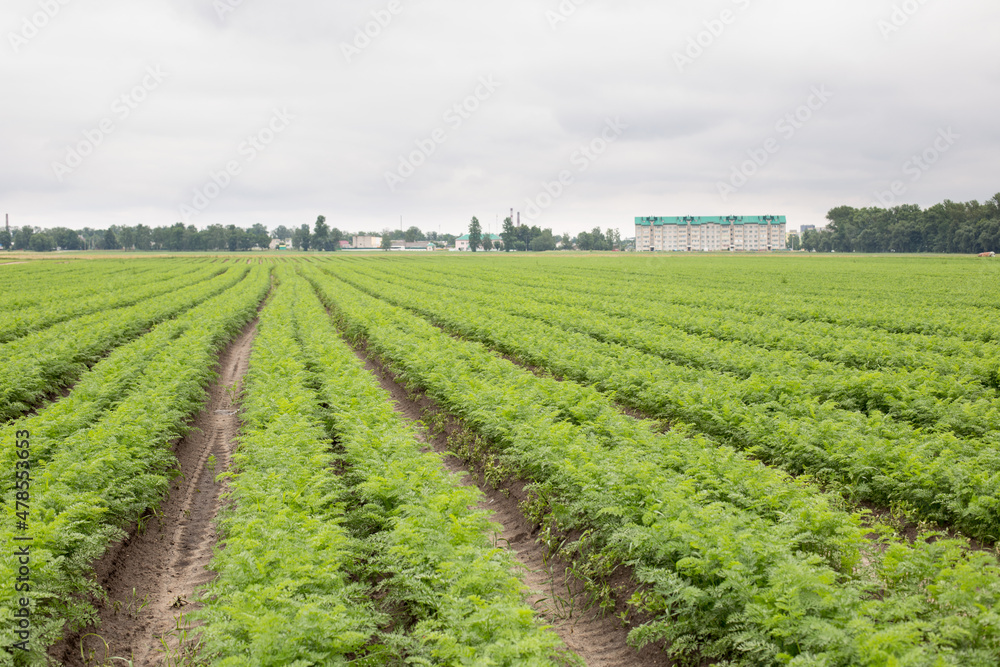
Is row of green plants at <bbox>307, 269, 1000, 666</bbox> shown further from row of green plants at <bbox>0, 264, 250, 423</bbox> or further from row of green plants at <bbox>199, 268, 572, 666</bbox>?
row of green plants at <bbox>0, 264, 250, 423</bbox>

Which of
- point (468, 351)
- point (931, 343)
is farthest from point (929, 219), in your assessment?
point (468, 351)

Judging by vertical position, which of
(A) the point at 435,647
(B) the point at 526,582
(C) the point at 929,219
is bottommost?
(B) the point at 526,582

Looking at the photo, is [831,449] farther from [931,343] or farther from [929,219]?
[929,219]

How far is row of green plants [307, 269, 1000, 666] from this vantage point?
4.96 m

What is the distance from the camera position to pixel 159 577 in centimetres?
774

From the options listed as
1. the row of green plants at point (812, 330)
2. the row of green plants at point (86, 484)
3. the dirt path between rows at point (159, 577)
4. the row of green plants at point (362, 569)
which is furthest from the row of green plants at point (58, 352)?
the row of green plants at point (812, 330)

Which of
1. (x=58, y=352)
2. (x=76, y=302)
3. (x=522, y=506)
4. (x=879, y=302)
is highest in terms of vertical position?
(x=76, y=302)

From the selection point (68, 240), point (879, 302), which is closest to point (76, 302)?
point (879, 302)

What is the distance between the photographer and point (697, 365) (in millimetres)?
16750

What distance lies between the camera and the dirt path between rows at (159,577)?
20.5 feet

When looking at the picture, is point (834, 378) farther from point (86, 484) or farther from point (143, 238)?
point (143, 238)

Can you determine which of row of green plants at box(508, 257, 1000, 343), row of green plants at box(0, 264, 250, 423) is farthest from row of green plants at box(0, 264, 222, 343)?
row of green plants at box(508, 257, 1000, 343)

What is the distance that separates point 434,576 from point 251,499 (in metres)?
3.27

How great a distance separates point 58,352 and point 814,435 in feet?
62.6
